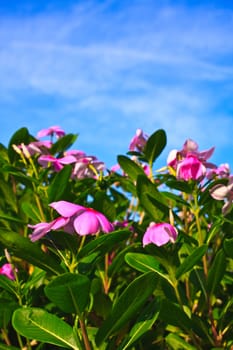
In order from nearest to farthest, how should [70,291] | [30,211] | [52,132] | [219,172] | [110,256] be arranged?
1. [70,291]
2. [30,211]
3. [219,172]
4. [110,256]
5. [52,132]

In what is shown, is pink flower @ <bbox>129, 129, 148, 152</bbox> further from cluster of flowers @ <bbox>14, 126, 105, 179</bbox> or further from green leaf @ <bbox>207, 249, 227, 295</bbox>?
green leaf @ <bbox>207, 249, 227, 295</bbox>

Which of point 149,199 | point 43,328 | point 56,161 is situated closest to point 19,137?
point 56,161

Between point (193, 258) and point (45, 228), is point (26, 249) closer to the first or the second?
point (45, 228)

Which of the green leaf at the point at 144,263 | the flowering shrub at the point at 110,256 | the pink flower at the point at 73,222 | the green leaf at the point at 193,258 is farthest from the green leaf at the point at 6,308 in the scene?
the green leaf at the point at 193,258

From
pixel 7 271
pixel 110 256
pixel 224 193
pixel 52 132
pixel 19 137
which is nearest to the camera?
pixel 224 193

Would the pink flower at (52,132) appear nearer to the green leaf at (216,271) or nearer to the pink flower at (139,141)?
the pink flower at (139,141)

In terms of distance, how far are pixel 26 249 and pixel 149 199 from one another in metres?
0.57

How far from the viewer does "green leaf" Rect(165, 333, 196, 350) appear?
205cm

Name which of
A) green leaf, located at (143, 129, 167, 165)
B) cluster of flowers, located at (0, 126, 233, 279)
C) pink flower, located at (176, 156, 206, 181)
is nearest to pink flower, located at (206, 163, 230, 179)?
cluster of flowers, located at (0, 126, 233, 279)

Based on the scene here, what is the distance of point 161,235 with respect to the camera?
1864 mm

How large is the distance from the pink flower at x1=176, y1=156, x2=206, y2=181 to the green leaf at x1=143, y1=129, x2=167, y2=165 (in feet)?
1.14

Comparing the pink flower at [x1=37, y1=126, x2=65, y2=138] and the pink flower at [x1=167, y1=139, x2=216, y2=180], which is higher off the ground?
the pink flower at [x1=37, y1=126, x2=65, y2=138]

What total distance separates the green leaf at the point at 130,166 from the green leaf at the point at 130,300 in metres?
0.86

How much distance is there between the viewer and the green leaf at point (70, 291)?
1456mm
